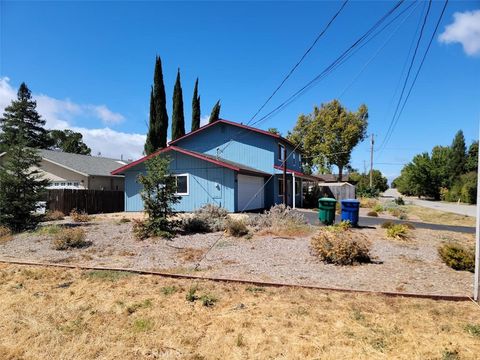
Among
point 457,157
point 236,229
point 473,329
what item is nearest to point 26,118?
point 236,229

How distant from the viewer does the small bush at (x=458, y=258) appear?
776 centimetres

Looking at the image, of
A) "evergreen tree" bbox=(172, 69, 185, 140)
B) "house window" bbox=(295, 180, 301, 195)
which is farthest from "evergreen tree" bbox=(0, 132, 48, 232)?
"evergreen tree" bbox=(172, 69, 185, 140)

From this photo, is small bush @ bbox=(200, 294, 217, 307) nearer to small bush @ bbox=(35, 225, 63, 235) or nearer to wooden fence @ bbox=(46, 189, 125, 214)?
small bush @ bbox=(35, 225, 63, 235)

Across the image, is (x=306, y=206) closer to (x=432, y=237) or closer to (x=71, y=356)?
(x=432, y=237)

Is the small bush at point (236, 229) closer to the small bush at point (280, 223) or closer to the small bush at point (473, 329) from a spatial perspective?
the small bush at point (280, 223)

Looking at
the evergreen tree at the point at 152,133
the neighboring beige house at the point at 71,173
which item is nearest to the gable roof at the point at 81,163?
the neighboring beige house at the point at 71,173

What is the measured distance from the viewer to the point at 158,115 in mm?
34719

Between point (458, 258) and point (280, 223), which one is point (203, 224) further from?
point (458, 258)

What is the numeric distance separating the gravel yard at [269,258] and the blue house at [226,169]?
7.39 metres

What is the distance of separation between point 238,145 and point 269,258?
640 inches

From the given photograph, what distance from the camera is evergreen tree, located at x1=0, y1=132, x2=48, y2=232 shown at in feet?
44.4

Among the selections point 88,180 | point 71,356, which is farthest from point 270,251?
point 88,180

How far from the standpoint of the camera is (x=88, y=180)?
Answer: 25828 millimetres

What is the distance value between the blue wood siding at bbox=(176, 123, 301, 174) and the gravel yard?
12.0 m
